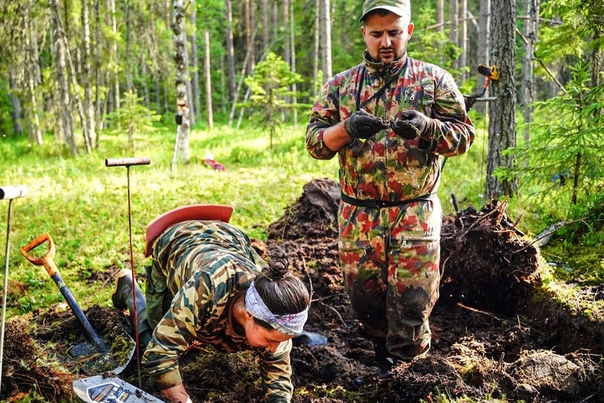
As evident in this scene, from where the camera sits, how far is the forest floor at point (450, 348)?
304 cm

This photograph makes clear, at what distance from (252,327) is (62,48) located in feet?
40.5

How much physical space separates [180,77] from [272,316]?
988 centimetres

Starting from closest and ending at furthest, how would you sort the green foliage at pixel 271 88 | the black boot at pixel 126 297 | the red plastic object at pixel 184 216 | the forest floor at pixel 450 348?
1. the forest floor at pixel 450 348
2. the red plastic object at pixel 184 216
3. the black boot at pixel 126 297
4. the green foliage at pixel 271 88

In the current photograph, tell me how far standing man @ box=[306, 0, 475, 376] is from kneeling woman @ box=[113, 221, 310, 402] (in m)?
0.69

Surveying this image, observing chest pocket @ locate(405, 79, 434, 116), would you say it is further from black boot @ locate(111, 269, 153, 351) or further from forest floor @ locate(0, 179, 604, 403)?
black boot @ locate(111, 269, 153, 351)

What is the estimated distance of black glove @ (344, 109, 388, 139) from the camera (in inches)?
108

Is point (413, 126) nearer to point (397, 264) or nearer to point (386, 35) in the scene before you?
point (386, 35)

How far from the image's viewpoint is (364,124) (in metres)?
2.74

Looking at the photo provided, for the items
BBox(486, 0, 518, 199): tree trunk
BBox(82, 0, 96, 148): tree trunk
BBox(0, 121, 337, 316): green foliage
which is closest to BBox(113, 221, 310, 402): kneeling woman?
BBox(0, 121, 337, 316): green foliage

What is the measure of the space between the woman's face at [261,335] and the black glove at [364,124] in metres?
1.09

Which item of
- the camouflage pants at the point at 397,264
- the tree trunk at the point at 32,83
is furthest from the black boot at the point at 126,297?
the tree trunk at the point at 32,83

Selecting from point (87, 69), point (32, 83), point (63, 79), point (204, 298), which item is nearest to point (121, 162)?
point (204, 298)

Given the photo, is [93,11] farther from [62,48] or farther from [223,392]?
[223,392]

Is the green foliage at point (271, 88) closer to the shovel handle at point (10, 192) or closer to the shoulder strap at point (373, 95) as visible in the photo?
the shoulder strap at point (373, 95)
